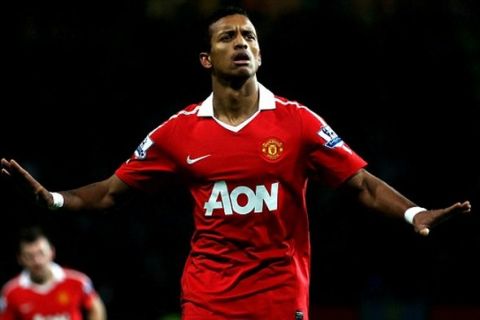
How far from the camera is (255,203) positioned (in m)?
4.47

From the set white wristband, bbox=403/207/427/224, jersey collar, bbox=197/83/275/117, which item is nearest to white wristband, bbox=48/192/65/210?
jersey collar, bbox=197/83/275/117

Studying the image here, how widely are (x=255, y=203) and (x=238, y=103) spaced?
1.55 ft

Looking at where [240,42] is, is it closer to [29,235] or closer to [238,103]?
[238,103]

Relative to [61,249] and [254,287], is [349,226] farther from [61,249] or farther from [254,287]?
[254,287]

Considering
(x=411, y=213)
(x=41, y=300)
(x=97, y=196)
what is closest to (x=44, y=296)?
(x=41, y=300)

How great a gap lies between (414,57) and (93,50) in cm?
288

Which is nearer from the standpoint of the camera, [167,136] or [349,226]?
[167,136]

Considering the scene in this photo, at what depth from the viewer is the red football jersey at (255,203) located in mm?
4461

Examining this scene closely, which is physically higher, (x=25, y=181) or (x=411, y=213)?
(x=25, y=181)

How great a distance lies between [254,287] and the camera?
4453 mm

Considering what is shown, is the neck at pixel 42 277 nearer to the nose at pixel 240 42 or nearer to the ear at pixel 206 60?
the ear at pixel 206 60

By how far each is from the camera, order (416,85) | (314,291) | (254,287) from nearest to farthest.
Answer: (254,287) → (314,291) → (416,85)

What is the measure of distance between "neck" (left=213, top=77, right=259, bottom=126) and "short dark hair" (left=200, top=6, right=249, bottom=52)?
0.27m

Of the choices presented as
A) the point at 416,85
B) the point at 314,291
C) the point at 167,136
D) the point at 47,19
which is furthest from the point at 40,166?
the point at 167,136
